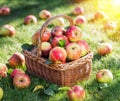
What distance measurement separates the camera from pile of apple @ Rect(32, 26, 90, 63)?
4227 mm

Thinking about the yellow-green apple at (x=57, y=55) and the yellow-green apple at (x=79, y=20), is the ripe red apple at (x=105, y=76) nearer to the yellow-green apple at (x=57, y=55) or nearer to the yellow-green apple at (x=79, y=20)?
the yellow-green apple at (x=57, y=55)

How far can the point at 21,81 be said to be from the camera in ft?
14.4

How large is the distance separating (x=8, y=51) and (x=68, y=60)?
4.51 ft

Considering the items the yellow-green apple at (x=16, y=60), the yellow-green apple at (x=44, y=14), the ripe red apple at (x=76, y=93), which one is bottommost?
the ripe red apple at (x=76, y=93)

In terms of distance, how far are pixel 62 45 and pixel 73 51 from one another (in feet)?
0.61

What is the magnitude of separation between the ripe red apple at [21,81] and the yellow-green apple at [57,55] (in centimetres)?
42

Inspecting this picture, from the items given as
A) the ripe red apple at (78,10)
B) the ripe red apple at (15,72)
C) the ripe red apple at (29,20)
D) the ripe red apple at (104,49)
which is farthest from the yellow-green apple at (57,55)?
the ripe red apple at (78,10)

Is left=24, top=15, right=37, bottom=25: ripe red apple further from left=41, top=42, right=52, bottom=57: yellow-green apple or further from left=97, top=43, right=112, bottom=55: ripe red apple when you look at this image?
left=41, top=42, right=52, bottom=57: yellow-green apple

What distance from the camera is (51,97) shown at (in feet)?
14.0

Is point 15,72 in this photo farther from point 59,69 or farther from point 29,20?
point 29,20

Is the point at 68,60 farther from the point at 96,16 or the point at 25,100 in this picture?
the point at 96,16

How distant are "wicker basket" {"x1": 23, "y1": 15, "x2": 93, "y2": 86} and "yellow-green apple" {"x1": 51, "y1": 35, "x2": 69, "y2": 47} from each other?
0.19 meters

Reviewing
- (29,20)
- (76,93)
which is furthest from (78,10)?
(76,93)

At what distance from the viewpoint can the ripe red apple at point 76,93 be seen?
4.08m
